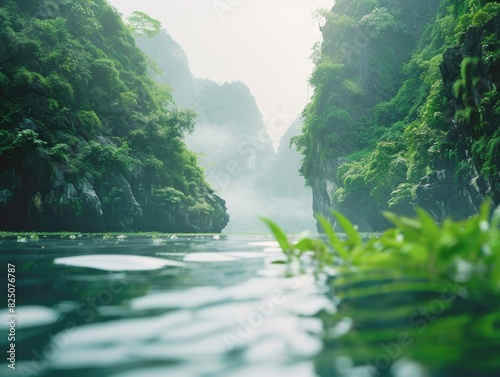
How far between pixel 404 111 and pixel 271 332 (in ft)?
111

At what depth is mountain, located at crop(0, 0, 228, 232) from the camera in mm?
16734

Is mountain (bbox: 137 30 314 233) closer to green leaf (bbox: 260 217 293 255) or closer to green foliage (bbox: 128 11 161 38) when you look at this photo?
green foliage (bbox: 128 11 161 38)

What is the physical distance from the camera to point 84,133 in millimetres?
21375

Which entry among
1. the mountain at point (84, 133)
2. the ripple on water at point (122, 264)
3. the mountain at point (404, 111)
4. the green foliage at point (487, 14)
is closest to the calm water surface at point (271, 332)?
the ripple on water at point (122, 264)

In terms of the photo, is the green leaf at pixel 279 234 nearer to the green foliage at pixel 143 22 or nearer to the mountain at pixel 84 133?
the mountain at pixel 84 133

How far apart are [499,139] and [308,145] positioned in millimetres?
28712

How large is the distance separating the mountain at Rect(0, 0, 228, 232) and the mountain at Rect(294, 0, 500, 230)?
47.1 ft

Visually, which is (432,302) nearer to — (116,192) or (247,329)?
(247,329)

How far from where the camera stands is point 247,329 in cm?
145

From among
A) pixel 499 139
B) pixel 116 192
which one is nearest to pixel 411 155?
pixel 499 139

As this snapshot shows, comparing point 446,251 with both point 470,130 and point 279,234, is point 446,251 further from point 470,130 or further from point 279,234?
point 470,130

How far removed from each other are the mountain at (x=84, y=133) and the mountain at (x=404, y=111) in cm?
1436

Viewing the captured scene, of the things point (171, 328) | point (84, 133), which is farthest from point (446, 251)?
point (84, 133)

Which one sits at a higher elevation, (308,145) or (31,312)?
(308,145)
